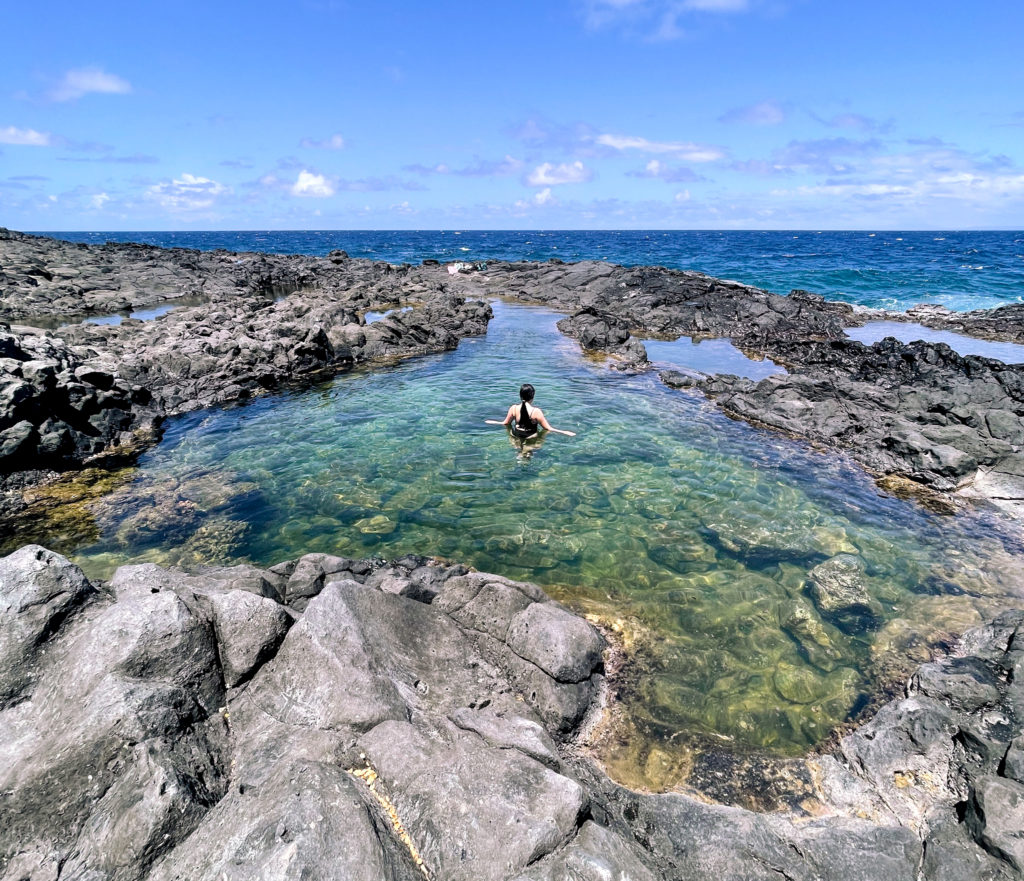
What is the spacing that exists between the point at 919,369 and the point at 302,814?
25214 mm

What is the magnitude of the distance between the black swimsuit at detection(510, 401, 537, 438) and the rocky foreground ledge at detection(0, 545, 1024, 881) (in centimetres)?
953

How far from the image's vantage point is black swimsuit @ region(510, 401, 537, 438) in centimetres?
1638

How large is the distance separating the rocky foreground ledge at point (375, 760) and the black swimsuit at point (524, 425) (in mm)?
9528

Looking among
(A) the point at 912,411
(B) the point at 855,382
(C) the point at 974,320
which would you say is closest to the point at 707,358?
(B) the point at 855,382

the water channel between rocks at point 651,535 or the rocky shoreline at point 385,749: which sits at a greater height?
the rocky shoreline at point 385,749

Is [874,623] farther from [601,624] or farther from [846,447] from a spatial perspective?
[846,447]

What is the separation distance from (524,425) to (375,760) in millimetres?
12356

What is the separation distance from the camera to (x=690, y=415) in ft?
62.4

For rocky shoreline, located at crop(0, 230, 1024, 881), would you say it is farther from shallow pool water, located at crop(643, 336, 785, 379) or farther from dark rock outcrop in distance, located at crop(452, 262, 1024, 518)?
shallow pool water, located at crop(643, 336, 785, 379)

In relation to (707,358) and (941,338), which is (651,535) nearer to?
(707,358)

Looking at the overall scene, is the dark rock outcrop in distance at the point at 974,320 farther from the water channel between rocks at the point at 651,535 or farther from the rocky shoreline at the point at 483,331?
the water channel between rocks at the point at 651,535

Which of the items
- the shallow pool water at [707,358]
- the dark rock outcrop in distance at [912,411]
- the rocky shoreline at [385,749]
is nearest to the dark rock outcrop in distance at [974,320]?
the dark rock outcrop in distance at [912,411]

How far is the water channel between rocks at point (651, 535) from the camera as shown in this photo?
777cm

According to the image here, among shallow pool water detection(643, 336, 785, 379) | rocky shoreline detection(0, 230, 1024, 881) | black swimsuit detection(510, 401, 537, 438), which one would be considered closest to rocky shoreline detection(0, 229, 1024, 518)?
shallow pool water detection(643, 336, 785, 379)
